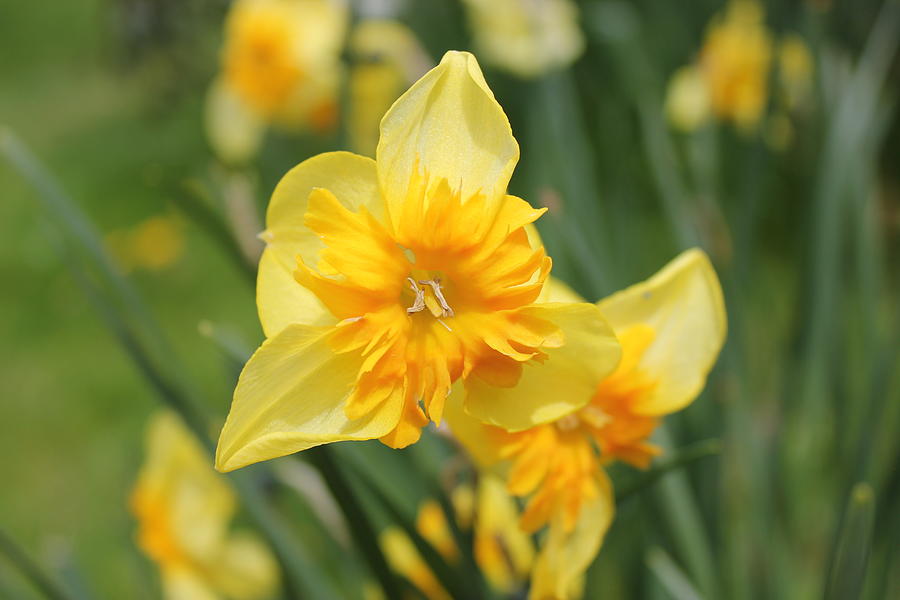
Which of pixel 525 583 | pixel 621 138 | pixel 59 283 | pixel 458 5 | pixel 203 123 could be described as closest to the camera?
pixel 525 583

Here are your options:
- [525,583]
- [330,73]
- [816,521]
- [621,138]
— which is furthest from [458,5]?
[525,583]

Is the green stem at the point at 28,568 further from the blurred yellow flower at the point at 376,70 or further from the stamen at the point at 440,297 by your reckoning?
the blurred yellow flower at the point at 376,70

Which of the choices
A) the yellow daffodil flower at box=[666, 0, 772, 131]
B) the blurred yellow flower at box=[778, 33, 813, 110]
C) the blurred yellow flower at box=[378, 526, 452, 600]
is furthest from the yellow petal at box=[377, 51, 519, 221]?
the blurred yellow flower at box=[778, 33, 813, 110]

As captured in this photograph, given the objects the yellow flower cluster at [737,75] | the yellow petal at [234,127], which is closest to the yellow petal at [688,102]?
the yellow flower cluster at [737,75]

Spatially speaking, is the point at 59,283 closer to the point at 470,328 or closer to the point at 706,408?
the point at 706,408

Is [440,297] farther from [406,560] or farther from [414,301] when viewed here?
[406,560]

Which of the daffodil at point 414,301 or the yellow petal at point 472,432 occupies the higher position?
the daffodil at point 414,301
